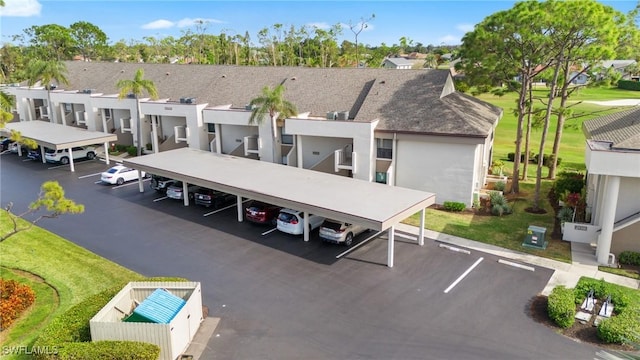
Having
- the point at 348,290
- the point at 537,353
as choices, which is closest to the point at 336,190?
the point at 348,290

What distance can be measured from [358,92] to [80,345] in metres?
26.9

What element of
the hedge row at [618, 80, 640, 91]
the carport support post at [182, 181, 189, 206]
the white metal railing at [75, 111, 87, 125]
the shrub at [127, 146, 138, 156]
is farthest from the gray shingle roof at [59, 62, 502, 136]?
the hedge row at [618, 80, 640, 91]

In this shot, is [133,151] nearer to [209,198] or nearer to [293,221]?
[209,198]

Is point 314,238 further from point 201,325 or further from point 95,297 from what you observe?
point 95,297

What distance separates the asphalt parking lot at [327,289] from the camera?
601 inches

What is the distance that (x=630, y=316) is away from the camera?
15.9 meters

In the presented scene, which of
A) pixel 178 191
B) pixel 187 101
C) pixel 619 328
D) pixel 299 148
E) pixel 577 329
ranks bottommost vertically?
pixel 577 329

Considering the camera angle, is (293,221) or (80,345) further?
(293,221)

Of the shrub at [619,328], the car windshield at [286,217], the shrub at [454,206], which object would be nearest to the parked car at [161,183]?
the car windshield at [286,217]

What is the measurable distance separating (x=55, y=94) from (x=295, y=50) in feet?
167

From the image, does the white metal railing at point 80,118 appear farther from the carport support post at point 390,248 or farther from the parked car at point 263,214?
the carport support post at point 390,248

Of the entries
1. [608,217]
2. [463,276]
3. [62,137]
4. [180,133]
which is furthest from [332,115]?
[62,137]

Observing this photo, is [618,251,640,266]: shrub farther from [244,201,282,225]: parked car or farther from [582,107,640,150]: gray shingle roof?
[244,201,282,225]: parked car

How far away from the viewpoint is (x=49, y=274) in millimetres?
20266
